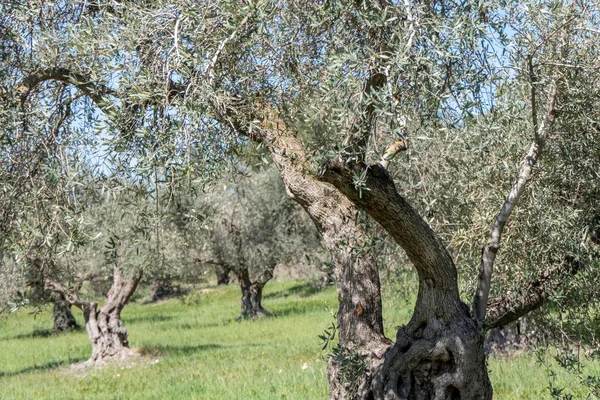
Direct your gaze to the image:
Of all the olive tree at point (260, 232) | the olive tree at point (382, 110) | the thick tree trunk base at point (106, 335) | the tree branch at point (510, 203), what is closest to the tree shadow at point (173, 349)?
the thick tree trunk base at point (106, 335)

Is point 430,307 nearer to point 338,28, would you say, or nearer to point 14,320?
point 338,28

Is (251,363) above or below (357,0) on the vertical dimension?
below

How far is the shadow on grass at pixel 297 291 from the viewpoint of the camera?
42.5 m

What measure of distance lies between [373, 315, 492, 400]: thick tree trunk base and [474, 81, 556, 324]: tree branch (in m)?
0.26

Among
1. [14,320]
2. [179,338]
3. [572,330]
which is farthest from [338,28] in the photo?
[14,320]

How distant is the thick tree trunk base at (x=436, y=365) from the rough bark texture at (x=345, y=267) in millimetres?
337

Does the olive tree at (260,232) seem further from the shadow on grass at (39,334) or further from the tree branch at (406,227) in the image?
the tree branch at (406,227)

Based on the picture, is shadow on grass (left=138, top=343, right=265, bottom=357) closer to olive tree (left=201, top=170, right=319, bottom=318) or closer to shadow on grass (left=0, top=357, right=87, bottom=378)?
shadow on grass (left=0, top=357, right=87, bottom=378)

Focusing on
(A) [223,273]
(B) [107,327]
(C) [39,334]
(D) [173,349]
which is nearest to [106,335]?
(B) [107,327]

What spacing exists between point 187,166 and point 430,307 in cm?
231

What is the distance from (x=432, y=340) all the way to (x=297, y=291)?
39.4 meters

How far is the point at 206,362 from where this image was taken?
18453 mm

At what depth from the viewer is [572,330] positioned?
719 cm

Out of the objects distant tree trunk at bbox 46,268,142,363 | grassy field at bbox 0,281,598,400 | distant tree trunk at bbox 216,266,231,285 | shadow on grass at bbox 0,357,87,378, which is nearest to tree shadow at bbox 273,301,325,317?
grassy field at bbox 0,281,598,400
